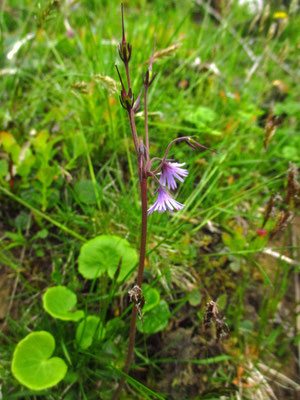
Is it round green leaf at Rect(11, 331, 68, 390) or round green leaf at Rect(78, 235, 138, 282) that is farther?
round green leaf at Rect(78, 235, 138, 282)

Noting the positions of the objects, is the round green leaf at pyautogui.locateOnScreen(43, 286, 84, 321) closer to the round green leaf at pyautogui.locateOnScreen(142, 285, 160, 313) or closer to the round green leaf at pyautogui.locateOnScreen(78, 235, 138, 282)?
the round green leaf at pyautogui.locateOnScreen(78, 235, 138, 282)

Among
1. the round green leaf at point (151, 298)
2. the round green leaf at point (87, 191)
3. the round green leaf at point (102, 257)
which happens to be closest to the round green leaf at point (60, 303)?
the round green leaf at point (102, 257)

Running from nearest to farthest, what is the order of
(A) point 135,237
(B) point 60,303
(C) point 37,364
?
(C) point 37,364, (B) point 60,303, (A) point 135,237

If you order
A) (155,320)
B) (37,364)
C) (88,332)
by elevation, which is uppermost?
(155,320)

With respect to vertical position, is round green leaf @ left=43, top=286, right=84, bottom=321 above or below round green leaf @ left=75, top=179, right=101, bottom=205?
below

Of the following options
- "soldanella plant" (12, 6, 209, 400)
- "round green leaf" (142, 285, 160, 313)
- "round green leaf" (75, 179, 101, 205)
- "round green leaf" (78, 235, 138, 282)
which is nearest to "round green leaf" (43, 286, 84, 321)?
"soldanella plant" (12, 6, 209, 400)

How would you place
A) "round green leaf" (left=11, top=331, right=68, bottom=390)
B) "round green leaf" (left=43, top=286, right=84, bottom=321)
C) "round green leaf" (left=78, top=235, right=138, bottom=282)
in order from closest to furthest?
"round green leaf" (left=11, top=331, right=68, bottom=390)
"round green leaf" (left=43, top=286, right=84, bottom=321)
"round green leaf" (left=78, top=235, right=138, bottom=282)

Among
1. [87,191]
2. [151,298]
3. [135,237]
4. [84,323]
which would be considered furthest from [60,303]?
[87,191]

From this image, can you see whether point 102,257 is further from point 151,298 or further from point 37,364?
point 37,364
